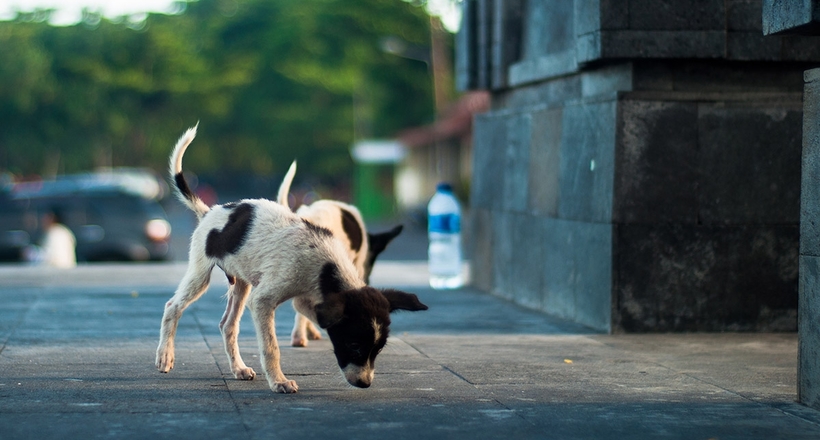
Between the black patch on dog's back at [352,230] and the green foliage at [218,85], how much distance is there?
4896cm

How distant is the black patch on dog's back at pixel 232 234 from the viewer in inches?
298

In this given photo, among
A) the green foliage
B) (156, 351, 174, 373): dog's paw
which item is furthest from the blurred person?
the green foliage

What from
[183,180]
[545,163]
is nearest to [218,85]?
[545,163]

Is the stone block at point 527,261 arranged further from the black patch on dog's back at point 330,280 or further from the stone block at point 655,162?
the black patch on dog's back at point 330,280

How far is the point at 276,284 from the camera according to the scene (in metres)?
7.24

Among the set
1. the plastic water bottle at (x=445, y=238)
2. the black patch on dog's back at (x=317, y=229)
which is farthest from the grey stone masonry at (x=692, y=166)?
the plastic water bottle at (x=445, y=238)

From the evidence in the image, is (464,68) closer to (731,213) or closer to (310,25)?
(731,213)

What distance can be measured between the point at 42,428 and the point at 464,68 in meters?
9.23

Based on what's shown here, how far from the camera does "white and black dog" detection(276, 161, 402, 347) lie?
9375 millimetres

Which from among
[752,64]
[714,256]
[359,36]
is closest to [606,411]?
[714,256]

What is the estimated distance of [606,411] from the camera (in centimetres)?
676

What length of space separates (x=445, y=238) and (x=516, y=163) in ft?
9.52

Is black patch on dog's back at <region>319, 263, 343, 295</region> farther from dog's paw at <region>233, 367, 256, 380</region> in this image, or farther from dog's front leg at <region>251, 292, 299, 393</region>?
dog's paw at <region>233, 367, 256, 380</region>

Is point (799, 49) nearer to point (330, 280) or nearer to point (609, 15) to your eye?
point (609, 15)
